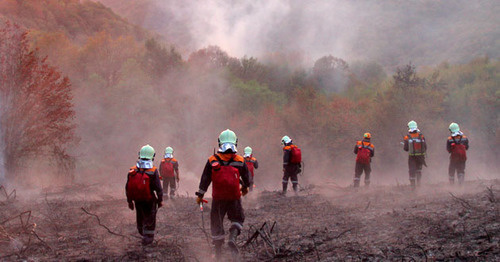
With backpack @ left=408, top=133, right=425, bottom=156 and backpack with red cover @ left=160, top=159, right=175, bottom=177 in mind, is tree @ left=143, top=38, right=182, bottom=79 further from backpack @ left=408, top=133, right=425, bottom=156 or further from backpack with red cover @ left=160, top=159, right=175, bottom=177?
backpack @ left=408, top=133, right=425, bottom=156

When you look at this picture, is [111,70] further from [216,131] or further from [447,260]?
[447,260]

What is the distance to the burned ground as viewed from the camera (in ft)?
20.9

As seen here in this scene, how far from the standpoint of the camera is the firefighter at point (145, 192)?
26.2 feet

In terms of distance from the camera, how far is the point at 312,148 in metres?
41.1

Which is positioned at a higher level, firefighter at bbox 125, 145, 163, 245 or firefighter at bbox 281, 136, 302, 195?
firefighter at bbox 281, 136, 302, 195

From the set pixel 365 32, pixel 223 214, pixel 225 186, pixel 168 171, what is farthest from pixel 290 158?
pixel 365 32

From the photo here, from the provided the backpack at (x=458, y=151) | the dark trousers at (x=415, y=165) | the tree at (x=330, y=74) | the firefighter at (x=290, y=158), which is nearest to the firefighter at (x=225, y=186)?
the firefighter at (x=290, y=158)

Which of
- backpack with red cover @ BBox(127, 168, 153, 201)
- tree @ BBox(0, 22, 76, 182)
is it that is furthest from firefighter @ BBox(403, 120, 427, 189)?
tree @ BBox(0, 22, 76, 182)

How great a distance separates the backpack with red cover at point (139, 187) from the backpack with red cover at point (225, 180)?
1578mm

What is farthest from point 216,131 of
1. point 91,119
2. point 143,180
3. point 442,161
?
point 143,180

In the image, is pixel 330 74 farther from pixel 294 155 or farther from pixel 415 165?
pixel 415 165

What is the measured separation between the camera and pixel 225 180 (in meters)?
7.00

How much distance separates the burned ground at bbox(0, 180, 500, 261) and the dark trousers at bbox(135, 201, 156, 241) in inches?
9.1

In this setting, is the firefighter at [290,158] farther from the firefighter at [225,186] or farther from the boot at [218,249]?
the boot at [218,249]
